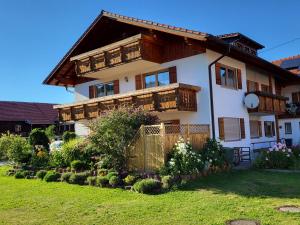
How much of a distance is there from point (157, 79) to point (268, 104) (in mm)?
6962

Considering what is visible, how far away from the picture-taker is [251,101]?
20.0 metres

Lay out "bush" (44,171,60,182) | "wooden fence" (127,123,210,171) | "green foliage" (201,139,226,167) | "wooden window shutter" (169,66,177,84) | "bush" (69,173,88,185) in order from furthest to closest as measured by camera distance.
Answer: "wooden window shutter" (169,66,177,84)
"bush" (44,171,60,182)
"green foliage" (201,139,226,167)
"bush" (69,173,88,185)
"wooden fence" (127,123,210,171)

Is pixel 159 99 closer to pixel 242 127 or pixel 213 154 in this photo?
pixel 213 154

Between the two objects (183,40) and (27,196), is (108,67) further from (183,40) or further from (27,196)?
(27,196)

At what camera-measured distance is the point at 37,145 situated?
69.6 feet

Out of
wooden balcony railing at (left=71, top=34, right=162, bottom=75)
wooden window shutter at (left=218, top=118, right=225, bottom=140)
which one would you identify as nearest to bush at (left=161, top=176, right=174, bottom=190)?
wooden window shutter at (left=218, top=118, right=225, bottom=140)

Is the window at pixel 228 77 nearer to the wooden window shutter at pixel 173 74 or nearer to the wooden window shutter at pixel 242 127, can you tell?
the wooden window shutter at pixel 242 127

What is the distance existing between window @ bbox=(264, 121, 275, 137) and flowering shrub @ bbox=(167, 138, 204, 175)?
12.2 metres

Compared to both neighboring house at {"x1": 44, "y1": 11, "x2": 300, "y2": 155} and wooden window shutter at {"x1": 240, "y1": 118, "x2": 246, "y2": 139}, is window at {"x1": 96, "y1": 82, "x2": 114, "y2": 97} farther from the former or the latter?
wooden window shutter at {"x1": 240, "y1": 118, "x2": 246, "y2": 139}

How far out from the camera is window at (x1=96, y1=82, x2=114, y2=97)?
72.6 feet

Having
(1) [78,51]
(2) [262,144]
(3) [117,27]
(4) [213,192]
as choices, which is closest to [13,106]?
(1) [78,51]

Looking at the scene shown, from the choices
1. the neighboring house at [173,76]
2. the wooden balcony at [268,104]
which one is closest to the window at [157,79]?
the neighboring house at [173,76]

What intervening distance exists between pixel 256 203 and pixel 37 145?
1533 centimetres

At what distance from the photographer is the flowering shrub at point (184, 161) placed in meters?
12.6
